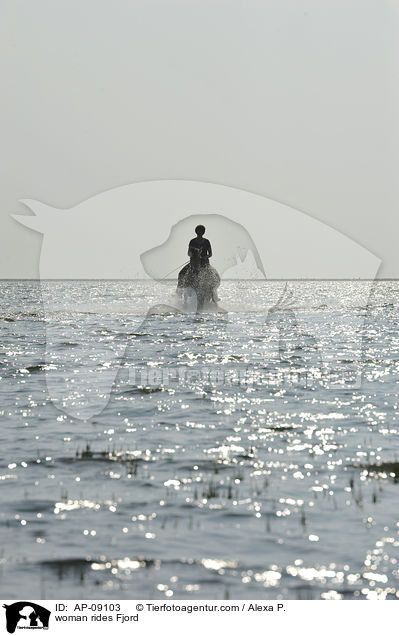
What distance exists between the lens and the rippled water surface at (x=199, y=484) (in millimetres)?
6348

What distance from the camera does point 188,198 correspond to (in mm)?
23547
